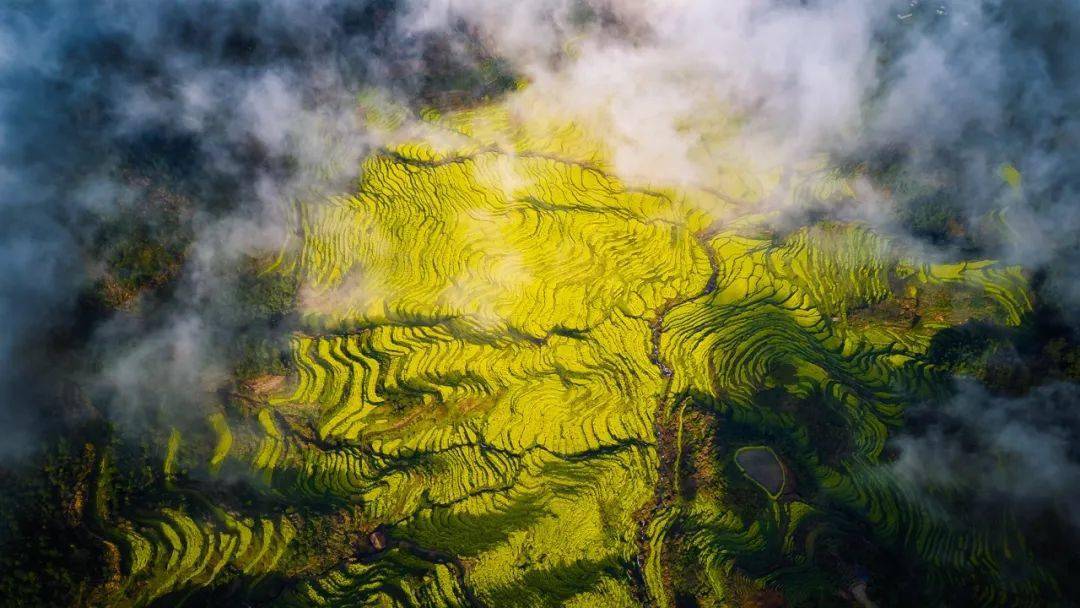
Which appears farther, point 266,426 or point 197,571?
point 266,426

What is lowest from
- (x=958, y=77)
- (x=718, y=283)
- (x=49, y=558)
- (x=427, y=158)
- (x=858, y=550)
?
(x=858, y=550)

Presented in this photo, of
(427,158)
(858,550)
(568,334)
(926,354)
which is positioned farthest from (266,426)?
→ (926,354)

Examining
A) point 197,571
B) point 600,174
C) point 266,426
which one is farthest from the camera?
point 600,174

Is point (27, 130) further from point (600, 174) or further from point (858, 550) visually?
point (858, 550)

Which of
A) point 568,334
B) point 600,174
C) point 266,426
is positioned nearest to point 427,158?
point 600,174

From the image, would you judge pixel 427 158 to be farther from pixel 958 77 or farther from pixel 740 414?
pixel 958 77

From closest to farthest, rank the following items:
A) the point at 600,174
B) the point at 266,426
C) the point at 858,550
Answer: the point at 858,550 < the point at 266,426 < the point at 600,174

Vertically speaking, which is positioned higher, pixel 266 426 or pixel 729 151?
pixel 729 151
